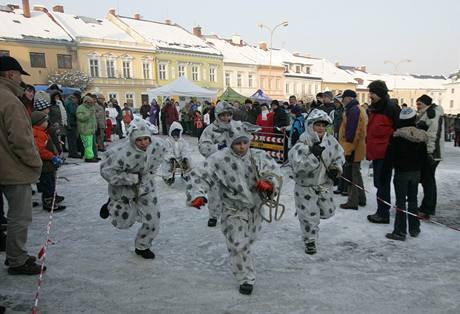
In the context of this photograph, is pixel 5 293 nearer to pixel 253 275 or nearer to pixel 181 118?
pixel 253 275

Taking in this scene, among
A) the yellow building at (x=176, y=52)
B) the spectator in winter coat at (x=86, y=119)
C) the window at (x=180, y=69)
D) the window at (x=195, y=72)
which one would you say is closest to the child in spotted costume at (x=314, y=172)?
the spectator in winter coat at (x=86, y=119)

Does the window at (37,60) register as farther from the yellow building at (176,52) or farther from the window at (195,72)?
the window at (195,72)

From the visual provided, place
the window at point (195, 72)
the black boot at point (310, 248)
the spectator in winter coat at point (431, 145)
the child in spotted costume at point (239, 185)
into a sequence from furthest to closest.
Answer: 1. the window at point (195, 72)
2. the spectator in winter coat at point (431, 145)
3. the black boot at point (310, 248)
4. the child in spotted costume at point (239, 185)

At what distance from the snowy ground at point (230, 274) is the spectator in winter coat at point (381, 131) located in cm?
35

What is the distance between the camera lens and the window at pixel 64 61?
3325 centimetres

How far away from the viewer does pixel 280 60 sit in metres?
52.0

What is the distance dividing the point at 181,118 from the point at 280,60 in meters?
35.4

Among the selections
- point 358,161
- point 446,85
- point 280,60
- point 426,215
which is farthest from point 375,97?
point 446,85

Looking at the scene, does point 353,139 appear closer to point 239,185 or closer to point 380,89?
point 380,89

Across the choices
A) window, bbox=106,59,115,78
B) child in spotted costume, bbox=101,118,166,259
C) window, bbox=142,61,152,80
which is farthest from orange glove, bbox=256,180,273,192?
window, bbox=142,61,152,80

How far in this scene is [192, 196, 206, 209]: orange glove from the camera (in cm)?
341

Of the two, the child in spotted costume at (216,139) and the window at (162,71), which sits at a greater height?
the window at (162,71)

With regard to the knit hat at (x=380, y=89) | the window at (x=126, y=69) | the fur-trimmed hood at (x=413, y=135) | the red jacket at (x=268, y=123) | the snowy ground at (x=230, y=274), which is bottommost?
the snowy ground at (x=230, y=274)

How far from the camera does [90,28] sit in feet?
119
